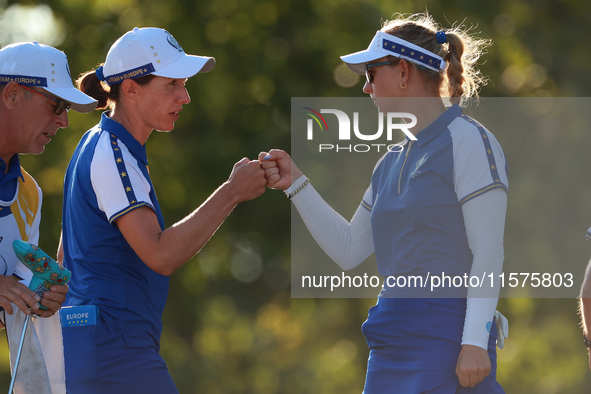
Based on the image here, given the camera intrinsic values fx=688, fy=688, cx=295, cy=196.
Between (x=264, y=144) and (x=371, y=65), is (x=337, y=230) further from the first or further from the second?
(x=264, y=144)

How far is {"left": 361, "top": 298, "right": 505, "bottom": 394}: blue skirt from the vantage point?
253cm

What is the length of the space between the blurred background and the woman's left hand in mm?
6043

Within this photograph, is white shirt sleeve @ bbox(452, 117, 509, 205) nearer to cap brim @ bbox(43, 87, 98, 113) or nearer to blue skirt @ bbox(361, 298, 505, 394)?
blue skirt @ bbox(361, 298, 505, 394)

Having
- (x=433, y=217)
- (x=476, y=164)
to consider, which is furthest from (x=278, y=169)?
(x=476, y=164)

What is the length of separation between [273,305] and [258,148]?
1.99 m

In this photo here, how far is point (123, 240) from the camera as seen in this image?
8.36 ft

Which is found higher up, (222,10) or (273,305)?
(222,10)

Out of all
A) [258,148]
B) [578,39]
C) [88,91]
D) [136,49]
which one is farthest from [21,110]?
[578,39]

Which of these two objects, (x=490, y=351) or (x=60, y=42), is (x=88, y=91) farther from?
(x=60, y=42)

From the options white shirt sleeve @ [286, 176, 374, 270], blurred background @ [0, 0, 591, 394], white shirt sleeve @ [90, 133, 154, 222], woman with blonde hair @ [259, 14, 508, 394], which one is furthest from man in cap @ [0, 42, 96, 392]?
blurred background @ [0, 0, 591, 394]

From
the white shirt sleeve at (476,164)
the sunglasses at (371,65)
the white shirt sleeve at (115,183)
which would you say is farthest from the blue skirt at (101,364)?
the sunglasses at (371,65)

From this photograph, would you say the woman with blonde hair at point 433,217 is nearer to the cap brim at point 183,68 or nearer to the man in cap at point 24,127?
Result: the cap brim at point 183,68

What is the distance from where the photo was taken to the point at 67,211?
2.68 metres

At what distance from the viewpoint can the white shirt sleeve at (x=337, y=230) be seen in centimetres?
315
